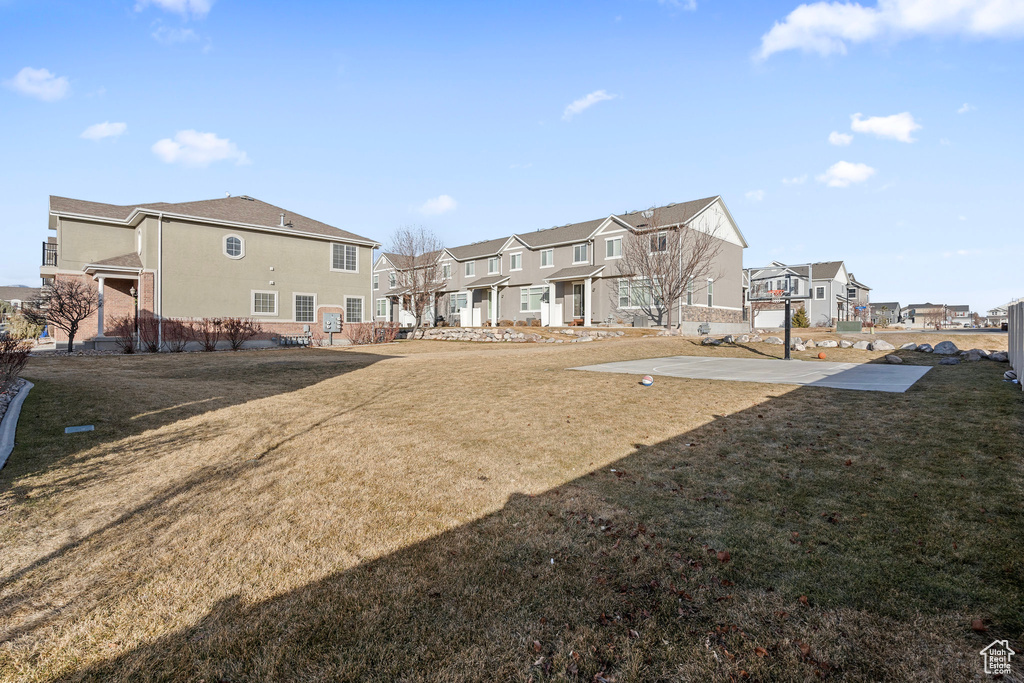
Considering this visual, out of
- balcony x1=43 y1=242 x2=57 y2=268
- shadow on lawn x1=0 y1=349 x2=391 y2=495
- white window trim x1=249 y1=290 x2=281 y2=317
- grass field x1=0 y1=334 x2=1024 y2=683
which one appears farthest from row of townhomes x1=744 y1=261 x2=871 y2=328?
balcony x1=43 y1=242 x2=57 y2=268

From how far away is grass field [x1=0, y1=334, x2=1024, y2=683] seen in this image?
7.58 ft

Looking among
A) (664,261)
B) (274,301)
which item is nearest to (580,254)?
(664,261)

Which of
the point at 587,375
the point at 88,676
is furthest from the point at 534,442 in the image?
the point at 587,375

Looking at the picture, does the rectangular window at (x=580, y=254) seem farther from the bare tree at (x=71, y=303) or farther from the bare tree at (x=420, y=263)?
the bare tree at (x=71, y=303)

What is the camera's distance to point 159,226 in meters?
21.8

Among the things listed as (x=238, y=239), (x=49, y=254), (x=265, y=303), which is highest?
(x=238, y=239)

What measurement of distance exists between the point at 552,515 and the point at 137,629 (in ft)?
8.53

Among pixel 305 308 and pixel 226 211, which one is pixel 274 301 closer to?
pixel 305 308

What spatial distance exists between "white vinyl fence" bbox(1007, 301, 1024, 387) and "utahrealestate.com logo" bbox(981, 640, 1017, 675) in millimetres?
8423

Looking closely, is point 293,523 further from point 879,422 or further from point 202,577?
point 879,422

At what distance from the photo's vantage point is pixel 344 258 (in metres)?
28.4

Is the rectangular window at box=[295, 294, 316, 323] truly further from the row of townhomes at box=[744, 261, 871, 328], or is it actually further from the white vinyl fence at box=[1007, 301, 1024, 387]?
the row of townhomes at box=[744, 261, 871, 328]

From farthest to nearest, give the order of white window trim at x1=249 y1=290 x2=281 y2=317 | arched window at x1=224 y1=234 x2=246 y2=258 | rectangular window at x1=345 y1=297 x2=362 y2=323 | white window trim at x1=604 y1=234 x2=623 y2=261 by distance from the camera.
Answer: white window trim at x1=604 y1=234 x2=623 y2=261 < rectangular window at x1=345 y1=297 x2=362 y2=323 < white window trim at x1=249 y1=290 x2=281 y2=317 < arched window at x1=224 y1=234 x2=246 y2=258

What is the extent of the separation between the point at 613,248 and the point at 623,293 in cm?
331
